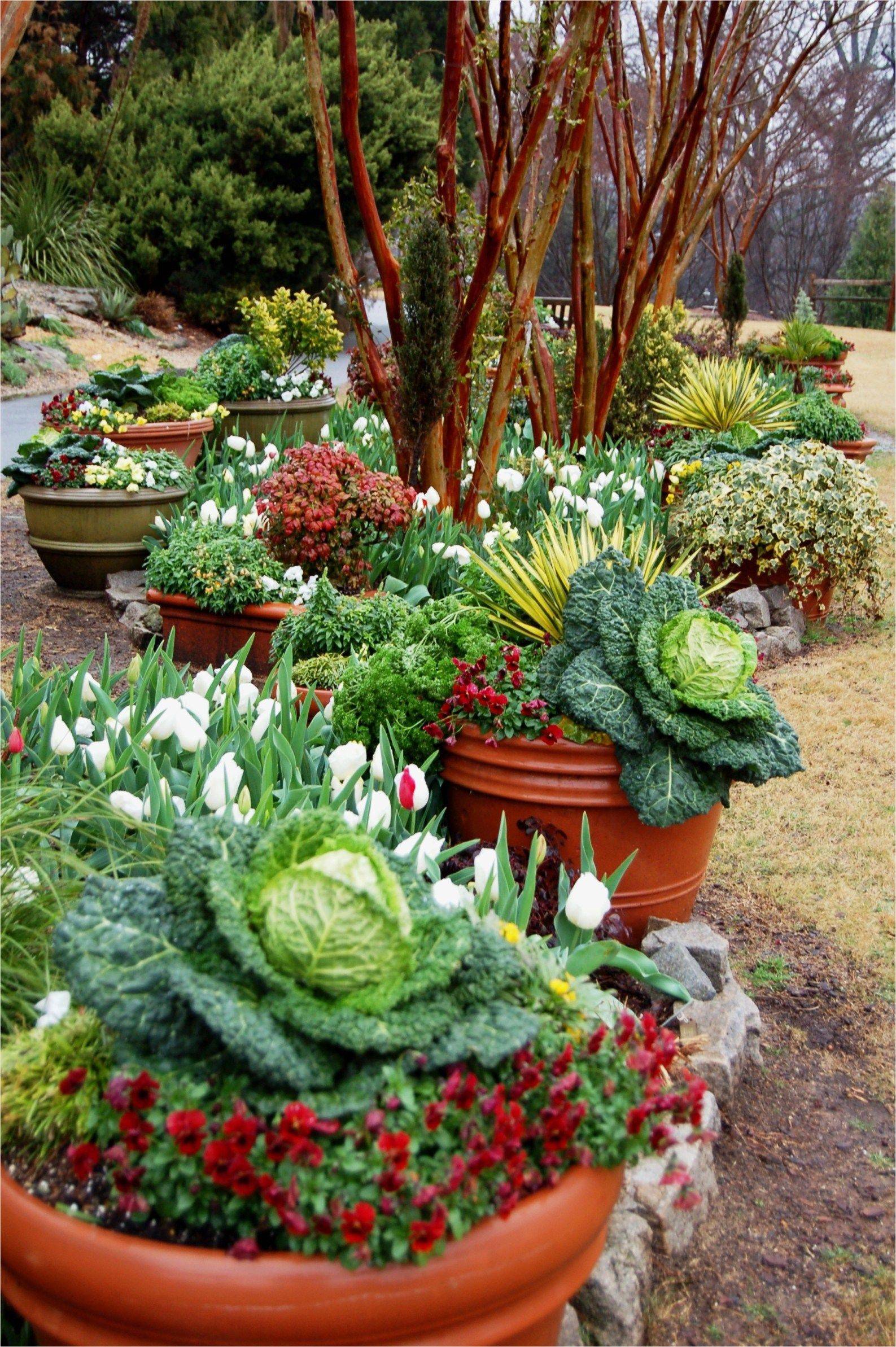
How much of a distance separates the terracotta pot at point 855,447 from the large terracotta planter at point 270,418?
3.37 metres

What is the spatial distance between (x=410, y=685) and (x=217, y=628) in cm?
187

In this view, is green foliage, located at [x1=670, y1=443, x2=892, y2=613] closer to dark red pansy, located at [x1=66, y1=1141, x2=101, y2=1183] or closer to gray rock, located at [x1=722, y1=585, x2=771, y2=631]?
gray rock, located at [x1=722, y1=585, x2=771, y2=631]

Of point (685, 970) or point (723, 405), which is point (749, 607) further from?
point (685, 970)

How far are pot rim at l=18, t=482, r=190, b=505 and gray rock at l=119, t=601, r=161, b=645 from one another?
533mm

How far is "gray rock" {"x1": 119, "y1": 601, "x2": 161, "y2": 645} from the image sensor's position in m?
4.80

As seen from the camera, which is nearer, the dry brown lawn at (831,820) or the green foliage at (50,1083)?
the green foliage at (50,1083)

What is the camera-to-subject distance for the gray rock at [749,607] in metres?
5.29

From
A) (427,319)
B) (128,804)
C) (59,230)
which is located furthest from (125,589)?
(59,230)

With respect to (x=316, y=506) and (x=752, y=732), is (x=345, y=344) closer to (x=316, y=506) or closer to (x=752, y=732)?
(x=316, y=506)

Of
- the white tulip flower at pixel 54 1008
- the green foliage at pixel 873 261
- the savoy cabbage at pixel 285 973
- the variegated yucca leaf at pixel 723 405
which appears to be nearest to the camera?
the savoy cabbage at pixel 285 973

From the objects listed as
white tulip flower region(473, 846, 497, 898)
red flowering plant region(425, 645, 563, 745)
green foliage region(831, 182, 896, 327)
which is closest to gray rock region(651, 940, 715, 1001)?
red flowering plant region(425, 645, 563, 745)

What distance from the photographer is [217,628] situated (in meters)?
4.45

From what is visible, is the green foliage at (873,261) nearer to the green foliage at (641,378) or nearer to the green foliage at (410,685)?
the green foliage at (641,378)

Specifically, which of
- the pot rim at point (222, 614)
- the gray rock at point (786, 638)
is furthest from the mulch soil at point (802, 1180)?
the gray rock at point (786, 638)
